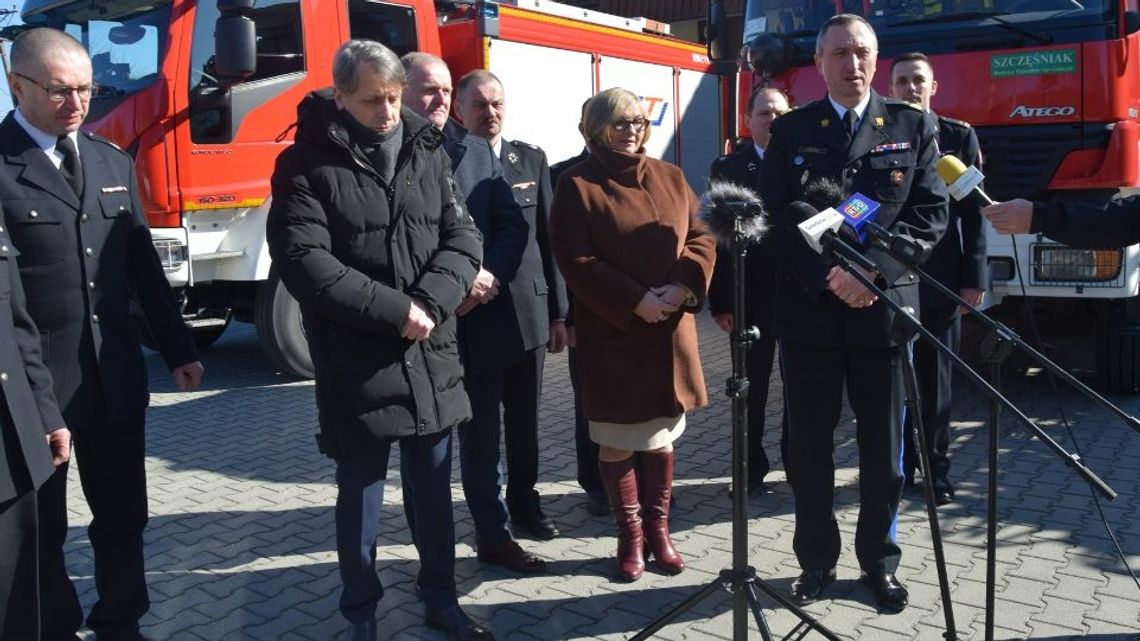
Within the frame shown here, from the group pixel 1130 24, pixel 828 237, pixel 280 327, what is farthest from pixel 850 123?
pixel 280 327

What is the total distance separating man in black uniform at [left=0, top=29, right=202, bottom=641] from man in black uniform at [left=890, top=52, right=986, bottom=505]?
3.07m

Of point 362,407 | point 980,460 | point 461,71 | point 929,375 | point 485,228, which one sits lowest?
point 980,460

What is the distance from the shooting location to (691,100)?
1140 cm

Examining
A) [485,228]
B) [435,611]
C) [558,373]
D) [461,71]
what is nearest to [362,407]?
[435,611]

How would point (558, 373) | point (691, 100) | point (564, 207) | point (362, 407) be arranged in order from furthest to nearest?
point (691, 100) < point (558, 373) < point (564, 207) < point (362, 407)

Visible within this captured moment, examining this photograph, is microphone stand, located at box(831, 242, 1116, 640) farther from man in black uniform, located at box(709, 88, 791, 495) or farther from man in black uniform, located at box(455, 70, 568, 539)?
man in black uniform, located at box(709, 88, 791, 495)

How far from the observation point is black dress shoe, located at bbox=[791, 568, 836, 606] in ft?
12.0

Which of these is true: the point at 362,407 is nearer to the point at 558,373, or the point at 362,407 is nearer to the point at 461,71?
the point at 558,373

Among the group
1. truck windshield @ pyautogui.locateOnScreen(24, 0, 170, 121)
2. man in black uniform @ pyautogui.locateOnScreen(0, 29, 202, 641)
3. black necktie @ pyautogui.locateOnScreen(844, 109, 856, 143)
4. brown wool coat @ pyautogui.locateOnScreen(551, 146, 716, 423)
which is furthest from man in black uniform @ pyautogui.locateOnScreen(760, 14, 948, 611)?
truck windshield @ pyautogui.locateOnScreen(24, 0, 170, 121)

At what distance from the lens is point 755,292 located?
4.73 meters

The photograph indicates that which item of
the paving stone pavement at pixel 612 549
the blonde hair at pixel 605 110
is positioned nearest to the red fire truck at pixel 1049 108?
the paving stone pavement at pixel 612 549

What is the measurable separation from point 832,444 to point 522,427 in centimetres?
125

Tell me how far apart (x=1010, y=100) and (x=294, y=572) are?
14.6ft

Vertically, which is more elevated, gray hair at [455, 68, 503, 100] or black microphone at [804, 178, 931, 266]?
gray hair at [455, 68, 503, 100]
